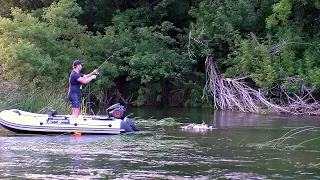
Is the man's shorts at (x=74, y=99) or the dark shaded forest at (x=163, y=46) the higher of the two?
the dark shaded forest at (x=163, y=46)

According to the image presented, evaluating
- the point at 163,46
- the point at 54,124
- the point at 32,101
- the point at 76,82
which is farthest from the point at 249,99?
the point at 54,124

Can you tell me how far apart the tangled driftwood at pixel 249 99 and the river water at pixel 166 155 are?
8.28 meters

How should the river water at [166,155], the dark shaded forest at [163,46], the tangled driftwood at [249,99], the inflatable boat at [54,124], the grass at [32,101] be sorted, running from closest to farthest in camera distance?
the river water at [166,155], the inflatable boat at [54,124], the grass at [32,101], the tangled driftwood at [249,99], the dark shaded forest at [163,46]

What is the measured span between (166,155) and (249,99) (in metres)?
16.0

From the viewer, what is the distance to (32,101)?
20.8 m

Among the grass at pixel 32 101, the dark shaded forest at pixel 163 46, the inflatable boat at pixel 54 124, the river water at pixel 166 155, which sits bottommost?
the river water at pixel 166 155

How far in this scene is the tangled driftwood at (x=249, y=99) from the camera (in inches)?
1112

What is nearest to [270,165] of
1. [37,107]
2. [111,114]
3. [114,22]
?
[111,114]

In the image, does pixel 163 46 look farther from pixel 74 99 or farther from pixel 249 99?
pixel 74 99

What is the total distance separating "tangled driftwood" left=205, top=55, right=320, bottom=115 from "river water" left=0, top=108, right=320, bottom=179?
27.2ft

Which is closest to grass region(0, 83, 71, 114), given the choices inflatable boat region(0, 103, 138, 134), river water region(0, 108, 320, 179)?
river water region(0, 108, 320, 179)

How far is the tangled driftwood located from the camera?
28234 mm

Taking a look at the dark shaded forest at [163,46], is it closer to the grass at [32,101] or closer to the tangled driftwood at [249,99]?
the tangled driftwood at [249,99]

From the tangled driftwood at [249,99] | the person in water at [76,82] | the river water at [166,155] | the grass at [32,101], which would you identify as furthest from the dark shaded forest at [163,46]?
the river water at [166,155]
